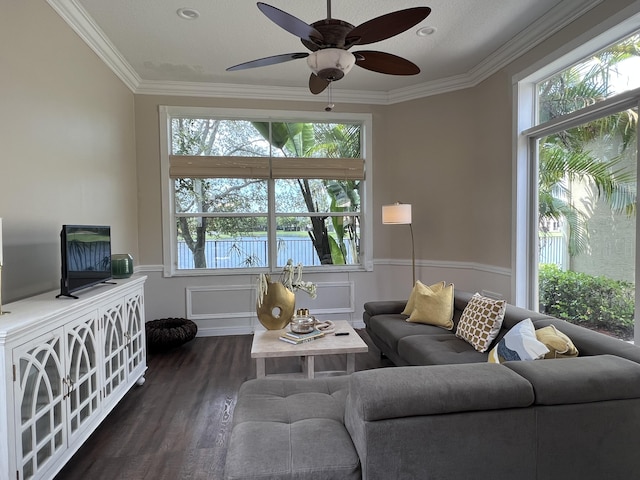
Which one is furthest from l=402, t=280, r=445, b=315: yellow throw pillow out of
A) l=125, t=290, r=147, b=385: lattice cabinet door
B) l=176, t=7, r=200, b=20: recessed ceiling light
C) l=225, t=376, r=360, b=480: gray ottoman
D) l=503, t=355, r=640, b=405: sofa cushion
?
l=176, t=7, r=200, b=20: recessed ceiling light

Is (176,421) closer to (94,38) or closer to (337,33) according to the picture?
(337,33)

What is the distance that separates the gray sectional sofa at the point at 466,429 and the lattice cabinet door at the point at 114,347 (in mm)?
1319

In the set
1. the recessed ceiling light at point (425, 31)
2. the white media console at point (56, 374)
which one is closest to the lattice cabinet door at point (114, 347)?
the white media console at point (56, 374)

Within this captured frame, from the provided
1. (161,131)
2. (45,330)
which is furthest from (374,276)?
(45,330)

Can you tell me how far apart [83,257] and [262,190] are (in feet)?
8.01

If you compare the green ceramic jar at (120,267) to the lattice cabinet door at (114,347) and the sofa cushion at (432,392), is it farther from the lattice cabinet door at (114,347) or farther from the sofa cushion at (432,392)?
the sofa cushion at (432,392)

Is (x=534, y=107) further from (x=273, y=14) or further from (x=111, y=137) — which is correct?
(x=111, y=137)

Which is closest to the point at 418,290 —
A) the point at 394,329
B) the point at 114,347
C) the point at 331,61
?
the point at 394,329

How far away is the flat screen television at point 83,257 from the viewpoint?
2.06 metres

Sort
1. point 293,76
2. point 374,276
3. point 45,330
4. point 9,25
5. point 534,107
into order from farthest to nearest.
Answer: point 374,276 → point 293,76 → point 534,107 → point 9,25 → point 45,330

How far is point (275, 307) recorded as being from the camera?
2914 mm

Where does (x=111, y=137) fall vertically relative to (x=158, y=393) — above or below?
above

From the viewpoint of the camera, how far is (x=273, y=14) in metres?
1.76

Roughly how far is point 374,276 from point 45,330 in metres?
3.59
